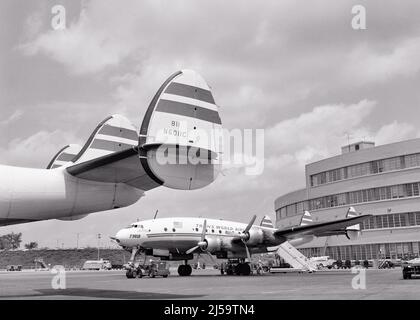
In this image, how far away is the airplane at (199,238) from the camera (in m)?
37.4

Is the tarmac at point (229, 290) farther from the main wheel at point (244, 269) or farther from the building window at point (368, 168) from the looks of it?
the building window at point (368, 168)

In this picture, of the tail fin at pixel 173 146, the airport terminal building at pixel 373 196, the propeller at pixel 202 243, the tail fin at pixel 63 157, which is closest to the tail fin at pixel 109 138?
the tail fin at pixel 173 146

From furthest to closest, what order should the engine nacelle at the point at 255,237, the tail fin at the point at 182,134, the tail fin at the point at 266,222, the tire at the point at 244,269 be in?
the tail fin at the point at 266,222, the tire at the point at 244,269, the engine nacelle at the point at 255,237, the tail fin at the point at 182,134

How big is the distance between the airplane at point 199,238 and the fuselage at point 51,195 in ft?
75.3

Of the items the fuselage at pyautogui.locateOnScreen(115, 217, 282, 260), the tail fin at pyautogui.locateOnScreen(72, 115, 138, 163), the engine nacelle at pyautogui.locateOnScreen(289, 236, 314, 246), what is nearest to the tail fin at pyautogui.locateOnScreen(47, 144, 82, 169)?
the tail fin at pyautogui.locateOnScreen(72, 115, 138, 163)

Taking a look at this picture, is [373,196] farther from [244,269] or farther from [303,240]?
[244,269]

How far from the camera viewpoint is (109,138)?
1636cm

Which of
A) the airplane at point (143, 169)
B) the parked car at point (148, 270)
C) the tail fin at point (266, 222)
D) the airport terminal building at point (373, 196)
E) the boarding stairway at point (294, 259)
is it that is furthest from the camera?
the airport terminal building at point (373, 196)

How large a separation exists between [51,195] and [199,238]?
86.1 ft

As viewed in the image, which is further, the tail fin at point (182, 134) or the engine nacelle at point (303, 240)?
the engine nacelle at point (303, 240)

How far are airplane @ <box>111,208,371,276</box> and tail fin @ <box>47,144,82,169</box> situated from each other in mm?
19342

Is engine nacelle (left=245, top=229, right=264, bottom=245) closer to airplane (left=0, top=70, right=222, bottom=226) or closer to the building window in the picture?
airplane (left=0, top=70, right=222, bottom=226)
